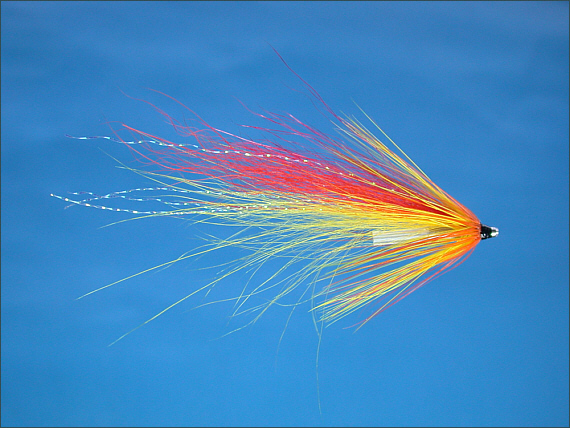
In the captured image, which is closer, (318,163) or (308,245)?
(318,163)

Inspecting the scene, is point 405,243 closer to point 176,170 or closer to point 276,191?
point 276,191

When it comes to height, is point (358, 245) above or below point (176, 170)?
below

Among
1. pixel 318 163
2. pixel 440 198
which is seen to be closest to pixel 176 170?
pixel 318 163

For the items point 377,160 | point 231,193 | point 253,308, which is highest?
point 377,160

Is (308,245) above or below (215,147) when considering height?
below

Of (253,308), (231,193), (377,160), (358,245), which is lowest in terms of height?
(253,308)

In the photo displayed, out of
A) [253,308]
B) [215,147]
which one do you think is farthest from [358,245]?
[215,147]

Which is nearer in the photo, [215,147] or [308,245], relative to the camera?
[215,147]

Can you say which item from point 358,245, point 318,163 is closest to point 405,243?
point 358,245

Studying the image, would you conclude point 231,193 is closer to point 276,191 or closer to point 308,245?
point 276,191
